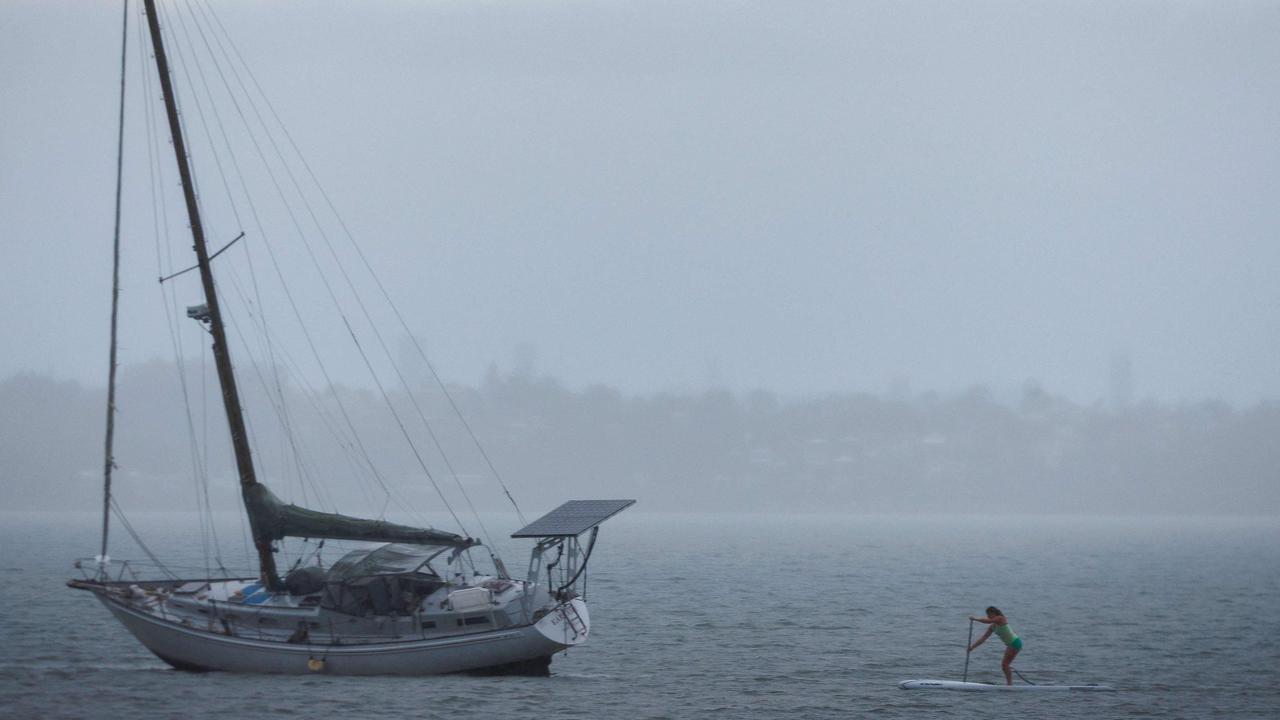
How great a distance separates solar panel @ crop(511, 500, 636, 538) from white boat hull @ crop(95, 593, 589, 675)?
2.82 m

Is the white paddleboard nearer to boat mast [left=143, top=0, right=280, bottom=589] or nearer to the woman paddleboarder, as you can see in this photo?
the woman paddleboarder

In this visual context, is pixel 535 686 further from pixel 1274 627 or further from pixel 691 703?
pixel 1274 627

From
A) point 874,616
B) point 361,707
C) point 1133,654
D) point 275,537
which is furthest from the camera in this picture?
point 874,616

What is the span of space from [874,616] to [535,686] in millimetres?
41153

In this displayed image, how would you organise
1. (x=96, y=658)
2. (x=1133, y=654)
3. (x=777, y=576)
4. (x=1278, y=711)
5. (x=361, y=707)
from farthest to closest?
(x=777, y=576)
(x=1133, y=654)
(x=96, y=658)
(x=1278, y=711)
(x=361, y=707)

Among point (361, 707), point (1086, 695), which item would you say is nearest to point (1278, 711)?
point (1086, 695)

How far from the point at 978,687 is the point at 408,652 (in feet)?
70.4

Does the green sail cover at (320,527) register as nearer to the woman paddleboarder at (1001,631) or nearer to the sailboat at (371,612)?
the sailboat at (371,612)

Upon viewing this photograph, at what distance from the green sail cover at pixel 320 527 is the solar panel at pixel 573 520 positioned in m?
3.08

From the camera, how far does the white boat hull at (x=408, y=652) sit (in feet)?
148

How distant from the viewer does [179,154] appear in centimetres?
5122

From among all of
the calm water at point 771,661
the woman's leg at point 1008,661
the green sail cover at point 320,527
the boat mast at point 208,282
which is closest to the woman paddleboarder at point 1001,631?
the woman's leg at point 1008,661

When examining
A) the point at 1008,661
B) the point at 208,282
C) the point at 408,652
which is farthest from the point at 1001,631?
the point at 208,282

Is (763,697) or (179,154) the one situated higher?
(179,154)
